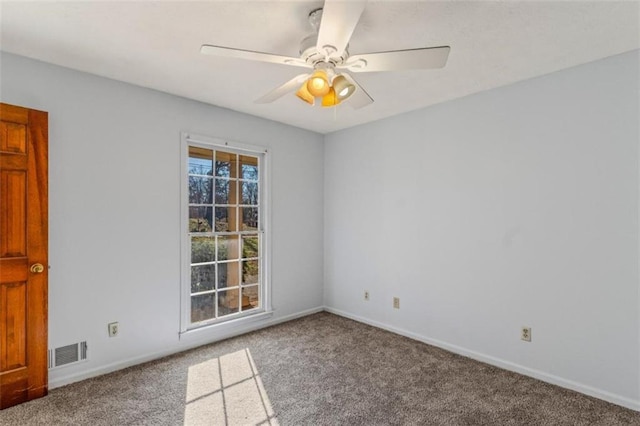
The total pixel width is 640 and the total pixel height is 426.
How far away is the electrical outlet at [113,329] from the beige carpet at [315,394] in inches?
12.2

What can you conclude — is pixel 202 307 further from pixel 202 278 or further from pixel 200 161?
pixel 200 161

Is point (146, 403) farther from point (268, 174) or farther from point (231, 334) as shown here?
point (268, 174)

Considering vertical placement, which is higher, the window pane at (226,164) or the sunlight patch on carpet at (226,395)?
the window pane at (226,164)

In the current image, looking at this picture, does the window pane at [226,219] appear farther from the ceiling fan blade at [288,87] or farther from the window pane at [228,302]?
the ceiling fan blade at [288,87]

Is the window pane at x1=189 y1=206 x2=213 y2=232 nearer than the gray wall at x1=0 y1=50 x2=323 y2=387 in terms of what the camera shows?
No

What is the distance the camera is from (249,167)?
3.85 meters

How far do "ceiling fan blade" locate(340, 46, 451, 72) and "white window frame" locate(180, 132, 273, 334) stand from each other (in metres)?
2.01

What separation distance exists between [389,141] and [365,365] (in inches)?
92.0

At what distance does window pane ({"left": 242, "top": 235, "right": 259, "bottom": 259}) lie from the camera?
12.5ft

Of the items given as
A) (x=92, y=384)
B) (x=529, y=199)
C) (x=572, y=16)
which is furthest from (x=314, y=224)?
(x=572, y=16)

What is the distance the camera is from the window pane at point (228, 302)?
3.55 metres

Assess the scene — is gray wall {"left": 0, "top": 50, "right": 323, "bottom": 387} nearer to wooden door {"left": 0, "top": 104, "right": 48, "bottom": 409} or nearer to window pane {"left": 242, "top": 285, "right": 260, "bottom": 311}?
wooden door {"left": 0, "top": 104, "right": 48, "bottom": 409}

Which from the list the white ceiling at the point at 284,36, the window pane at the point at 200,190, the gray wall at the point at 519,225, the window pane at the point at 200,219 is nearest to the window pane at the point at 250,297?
the window pane at the point at 200,219

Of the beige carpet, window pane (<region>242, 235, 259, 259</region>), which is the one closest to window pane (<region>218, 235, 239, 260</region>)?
window pane (<region>242, 235, 259, 259</region>)
